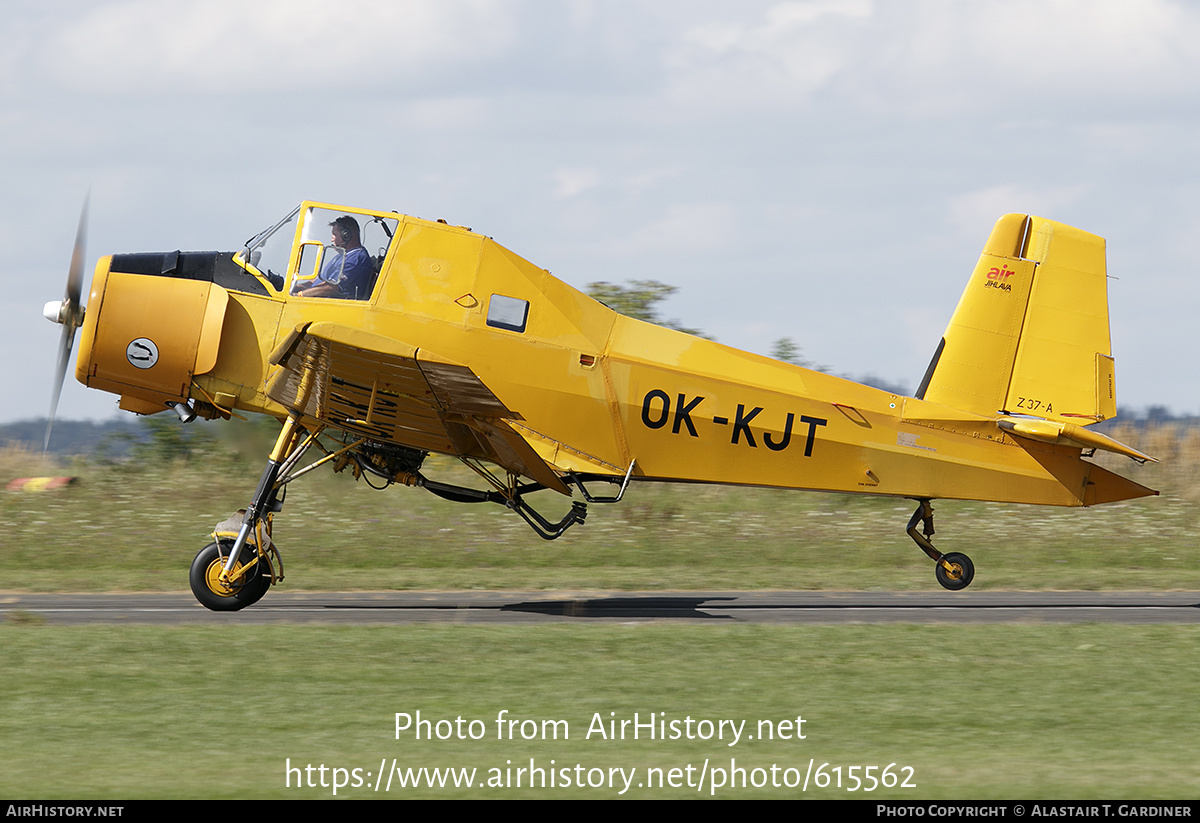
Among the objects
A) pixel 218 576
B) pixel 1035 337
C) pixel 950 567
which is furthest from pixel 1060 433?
pixel 218 576

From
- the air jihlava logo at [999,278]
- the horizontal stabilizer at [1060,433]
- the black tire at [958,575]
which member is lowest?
the black tire at [958,575]

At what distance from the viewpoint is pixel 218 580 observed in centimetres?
Answer: 1095

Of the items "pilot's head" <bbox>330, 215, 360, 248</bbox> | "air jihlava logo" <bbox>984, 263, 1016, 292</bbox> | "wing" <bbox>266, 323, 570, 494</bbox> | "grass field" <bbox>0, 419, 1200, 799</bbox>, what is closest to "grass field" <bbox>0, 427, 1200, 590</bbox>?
"grass field" <bbox>0, 419, 1200, 799</bbox>

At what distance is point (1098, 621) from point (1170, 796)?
6.05 meters

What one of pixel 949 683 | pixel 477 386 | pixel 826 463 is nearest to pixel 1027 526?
pixel 826 463

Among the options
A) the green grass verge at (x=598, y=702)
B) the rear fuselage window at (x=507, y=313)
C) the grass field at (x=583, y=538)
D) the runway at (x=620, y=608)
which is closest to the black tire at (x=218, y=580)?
the runway at (x=620, y=608)

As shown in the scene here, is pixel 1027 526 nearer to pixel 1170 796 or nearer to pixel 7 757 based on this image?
pixel 1170 796

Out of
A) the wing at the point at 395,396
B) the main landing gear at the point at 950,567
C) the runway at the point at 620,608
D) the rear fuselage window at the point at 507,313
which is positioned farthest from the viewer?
the main landing gear at the point at 950,567

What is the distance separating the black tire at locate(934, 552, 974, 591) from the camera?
42.8ft

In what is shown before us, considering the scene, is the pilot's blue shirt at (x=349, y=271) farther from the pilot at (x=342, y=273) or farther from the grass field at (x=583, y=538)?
the grass field at (x=583, y=538)

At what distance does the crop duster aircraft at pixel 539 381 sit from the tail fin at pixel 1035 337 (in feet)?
0.07

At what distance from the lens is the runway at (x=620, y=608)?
37.0 ft

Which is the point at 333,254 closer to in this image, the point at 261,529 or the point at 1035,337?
the point at 261,529

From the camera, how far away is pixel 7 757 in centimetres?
645
